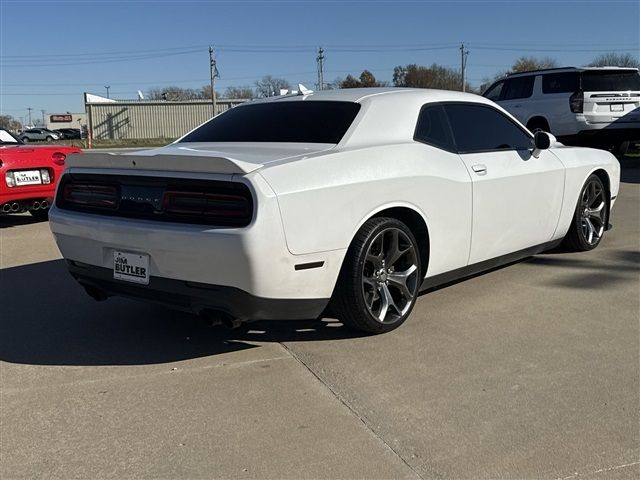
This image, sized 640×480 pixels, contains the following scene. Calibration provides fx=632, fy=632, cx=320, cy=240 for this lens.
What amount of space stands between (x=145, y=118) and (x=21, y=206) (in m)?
58.5

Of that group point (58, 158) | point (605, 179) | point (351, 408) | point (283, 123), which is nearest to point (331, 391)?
point (351, 408)

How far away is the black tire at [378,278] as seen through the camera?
3.57m

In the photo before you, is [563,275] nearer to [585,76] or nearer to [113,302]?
[113,302]

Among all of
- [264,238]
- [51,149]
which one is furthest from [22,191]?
[264,238]

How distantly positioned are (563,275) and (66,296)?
399 centimetres

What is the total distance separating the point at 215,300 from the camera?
10.7ft

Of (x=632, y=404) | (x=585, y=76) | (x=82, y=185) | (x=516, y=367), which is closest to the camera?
(x=632, y=404)

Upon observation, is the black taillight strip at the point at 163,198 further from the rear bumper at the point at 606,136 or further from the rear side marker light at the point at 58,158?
the rear bumper at the point at 606,136

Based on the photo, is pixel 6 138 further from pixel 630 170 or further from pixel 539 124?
pixel 630 170

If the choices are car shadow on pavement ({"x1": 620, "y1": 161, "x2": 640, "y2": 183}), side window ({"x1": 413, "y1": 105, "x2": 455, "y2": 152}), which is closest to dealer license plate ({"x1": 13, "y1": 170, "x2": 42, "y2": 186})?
side window ({"x1": 413, "y1": 105, "x2": 455, "y2": 152})

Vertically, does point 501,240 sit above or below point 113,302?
above

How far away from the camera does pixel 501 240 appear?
15.3 feet

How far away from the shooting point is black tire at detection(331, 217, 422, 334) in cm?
357

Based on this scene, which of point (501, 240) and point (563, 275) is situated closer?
point (501, 240)
